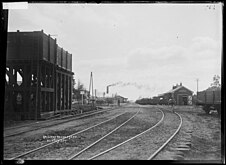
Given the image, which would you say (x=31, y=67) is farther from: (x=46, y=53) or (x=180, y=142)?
(x=180, y=142)

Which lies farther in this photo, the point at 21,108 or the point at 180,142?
the point at 21,108

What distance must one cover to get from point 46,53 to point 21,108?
4.13 m

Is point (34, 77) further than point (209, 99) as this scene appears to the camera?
No

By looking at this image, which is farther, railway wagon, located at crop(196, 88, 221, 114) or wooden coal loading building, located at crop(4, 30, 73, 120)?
railway wagon, located at crop(196, 88, 221, 114)

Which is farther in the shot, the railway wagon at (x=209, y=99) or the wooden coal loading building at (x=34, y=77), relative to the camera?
the railway wagon at (x=209, y=99)

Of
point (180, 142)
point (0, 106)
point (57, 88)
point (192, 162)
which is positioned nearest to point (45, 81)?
point (57, 88)

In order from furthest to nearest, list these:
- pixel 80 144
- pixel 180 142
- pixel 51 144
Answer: pixel 180 142 < pixel 80 144 < pixel 51 144

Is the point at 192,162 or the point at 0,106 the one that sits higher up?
the point at 0,106

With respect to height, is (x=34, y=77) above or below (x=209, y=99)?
above

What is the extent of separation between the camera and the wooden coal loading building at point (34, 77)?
10.4 metres

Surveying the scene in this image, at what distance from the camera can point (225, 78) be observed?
119 inches

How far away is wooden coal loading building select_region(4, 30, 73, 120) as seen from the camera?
34.3 feet

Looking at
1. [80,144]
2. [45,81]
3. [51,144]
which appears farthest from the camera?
[45,81]

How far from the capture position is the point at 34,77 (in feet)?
47.8
